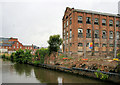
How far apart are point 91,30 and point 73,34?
451cm

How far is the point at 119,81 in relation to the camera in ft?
25.8

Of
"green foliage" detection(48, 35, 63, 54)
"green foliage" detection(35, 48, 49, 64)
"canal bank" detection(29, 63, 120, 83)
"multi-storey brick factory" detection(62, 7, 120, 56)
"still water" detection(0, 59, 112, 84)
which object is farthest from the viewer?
"multi-storey brick factory" detection(62, 7, 120, 56)

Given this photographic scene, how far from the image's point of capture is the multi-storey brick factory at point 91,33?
798 inches

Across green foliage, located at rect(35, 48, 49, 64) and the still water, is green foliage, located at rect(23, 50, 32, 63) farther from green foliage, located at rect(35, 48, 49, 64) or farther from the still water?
the still water

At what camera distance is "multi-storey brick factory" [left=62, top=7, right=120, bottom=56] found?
2028 cm

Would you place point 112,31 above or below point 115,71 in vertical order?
above

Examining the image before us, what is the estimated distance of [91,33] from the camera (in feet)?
69.7

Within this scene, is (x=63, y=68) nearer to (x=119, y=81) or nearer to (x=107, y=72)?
(x=107, y=72)

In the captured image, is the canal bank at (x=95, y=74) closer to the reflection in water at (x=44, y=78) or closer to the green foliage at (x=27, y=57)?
the reflection in water at (x=44, y=78)

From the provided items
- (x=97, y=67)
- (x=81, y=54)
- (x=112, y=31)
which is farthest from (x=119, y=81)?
(x=112, y=31)

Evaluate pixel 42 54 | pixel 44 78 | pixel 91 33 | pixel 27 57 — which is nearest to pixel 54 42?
pixel 42 54

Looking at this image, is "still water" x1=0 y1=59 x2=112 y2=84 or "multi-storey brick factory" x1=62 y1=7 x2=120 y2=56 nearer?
"still water" x1=0 y1=59 x2=112 y2=84

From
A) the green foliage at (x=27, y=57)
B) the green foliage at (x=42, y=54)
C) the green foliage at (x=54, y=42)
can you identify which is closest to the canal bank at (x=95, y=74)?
the green foliage at (x=54, y=42)

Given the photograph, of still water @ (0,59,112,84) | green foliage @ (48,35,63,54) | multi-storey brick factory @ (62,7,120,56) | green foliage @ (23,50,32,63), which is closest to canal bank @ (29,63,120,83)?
still water @ (0,59,112,84)
